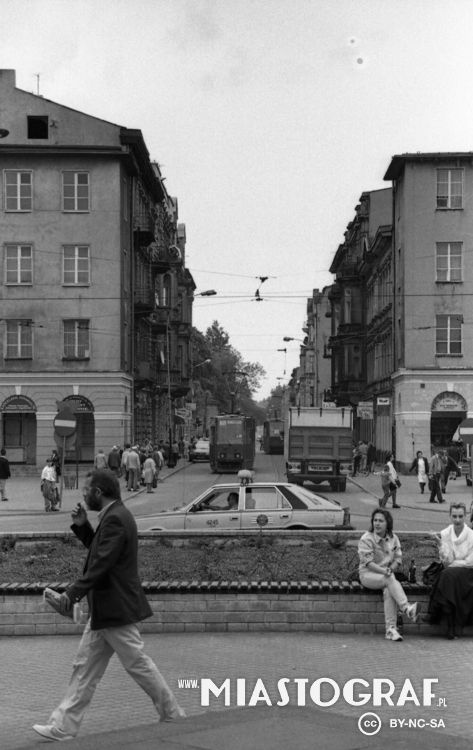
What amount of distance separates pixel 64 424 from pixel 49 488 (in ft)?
6.18

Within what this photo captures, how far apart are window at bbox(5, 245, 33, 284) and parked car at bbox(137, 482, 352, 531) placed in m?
37.5

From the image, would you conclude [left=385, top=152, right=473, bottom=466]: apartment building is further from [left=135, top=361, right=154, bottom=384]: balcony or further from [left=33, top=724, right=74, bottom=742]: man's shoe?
[left=33, top=724, right=74, bottom=742]: man's shoe

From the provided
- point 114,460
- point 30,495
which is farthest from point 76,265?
point 30,495

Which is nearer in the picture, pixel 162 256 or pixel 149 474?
pixel 149 474

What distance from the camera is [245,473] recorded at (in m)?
23.9

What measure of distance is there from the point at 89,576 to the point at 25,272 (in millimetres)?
49815

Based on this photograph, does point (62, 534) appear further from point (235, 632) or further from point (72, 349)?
point (72, 349)

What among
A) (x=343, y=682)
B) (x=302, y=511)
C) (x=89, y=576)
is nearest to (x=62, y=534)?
(x=302, y=511)

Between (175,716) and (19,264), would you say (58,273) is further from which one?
(175,716)

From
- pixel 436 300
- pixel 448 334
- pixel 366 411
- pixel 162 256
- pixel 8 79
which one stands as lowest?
pixel 366 411

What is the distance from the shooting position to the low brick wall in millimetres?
12227

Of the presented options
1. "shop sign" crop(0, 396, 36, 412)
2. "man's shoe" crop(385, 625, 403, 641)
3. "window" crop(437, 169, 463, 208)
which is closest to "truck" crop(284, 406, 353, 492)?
"shop sign" crop(0, 396, 36, 412)

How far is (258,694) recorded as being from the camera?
347 inches

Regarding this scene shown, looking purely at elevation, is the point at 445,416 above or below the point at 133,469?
above
